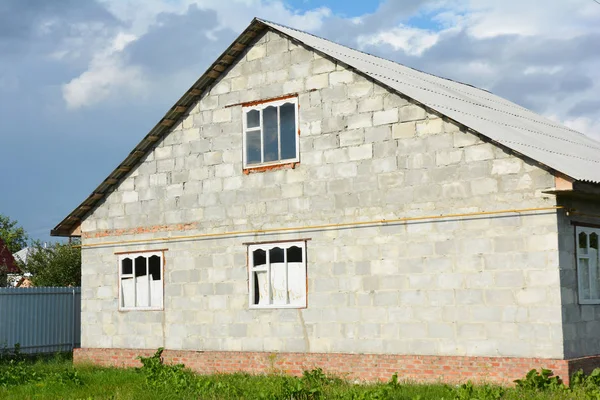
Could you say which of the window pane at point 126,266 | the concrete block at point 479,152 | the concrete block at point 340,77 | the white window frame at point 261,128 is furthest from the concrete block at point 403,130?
the window pane at point 126,266

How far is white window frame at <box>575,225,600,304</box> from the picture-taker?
615 inches

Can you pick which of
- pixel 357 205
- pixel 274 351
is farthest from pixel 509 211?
pixel 274 351

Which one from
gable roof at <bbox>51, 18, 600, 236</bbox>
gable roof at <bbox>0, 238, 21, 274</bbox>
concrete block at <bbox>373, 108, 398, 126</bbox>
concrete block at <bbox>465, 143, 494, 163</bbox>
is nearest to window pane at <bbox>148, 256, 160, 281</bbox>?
gable roof at <bbox>51, 18, 600, 236</bbox>

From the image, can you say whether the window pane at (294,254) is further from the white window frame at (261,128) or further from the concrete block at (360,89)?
the concrete block at (360,89)

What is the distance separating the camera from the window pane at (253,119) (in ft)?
63.3

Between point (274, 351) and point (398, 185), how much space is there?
4.39 meters

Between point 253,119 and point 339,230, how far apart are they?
3.42m

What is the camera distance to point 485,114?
750 inches

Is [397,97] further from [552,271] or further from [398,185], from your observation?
[552,271]

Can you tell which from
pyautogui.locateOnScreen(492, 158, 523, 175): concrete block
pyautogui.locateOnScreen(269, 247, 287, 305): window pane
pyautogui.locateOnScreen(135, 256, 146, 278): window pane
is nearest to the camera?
pyautogui.locateOnScreen(492, 158, 523, 175): concrete block

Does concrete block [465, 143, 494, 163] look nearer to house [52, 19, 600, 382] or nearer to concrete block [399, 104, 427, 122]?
house [52, 19, 600, 382]

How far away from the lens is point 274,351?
1836 centimetres

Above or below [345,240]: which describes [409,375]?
below

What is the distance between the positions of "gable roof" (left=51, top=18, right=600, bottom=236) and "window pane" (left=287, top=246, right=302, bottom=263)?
3.80m
